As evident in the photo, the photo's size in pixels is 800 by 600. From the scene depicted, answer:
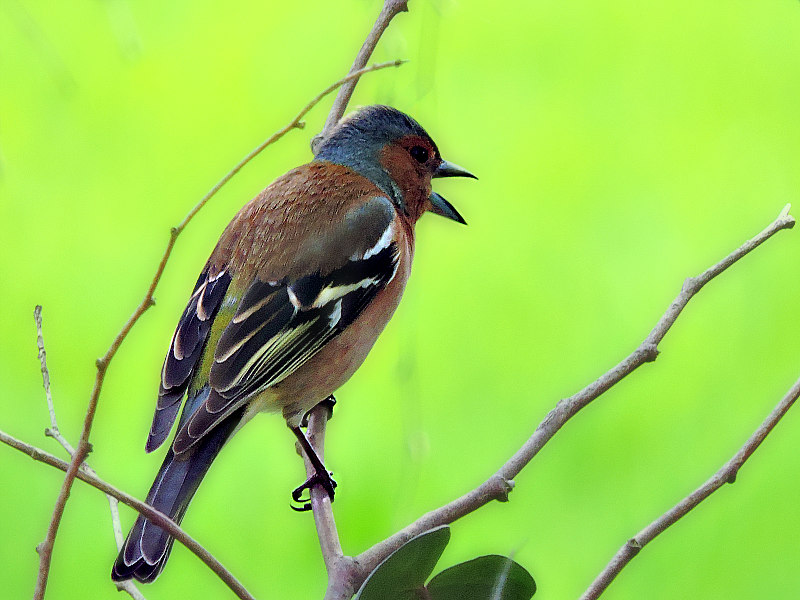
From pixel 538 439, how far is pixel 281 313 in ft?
3.14

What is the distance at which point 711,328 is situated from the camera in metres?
3.64

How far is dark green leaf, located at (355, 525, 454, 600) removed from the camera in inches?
50.7

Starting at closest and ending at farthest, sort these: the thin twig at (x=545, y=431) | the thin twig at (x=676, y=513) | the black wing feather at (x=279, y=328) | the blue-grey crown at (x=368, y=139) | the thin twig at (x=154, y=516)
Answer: the thin twig at (x=154, y=516), the thin twig at (x=676, y=513), the thin twig at (x=545, y=431), the black wing feather at (x=279, y=328), the blue-grey crown at (x=368, y=139)

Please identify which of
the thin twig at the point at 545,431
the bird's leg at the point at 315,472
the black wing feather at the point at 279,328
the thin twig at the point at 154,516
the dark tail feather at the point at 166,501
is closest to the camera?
the thin twig at the point at 154,516

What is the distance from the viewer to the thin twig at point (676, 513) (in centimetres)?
126

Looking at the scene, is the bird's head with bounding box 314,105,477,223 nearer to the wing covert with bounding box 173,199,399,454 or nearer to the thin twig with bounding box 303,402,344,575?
the wing covert with bounding box 173,199,399,454

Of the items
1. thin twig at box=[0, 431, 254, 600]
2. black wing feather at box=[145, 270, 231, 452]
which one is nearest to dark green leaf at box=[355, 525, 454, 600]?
thin twig at box=[0, 431, 254, 600]

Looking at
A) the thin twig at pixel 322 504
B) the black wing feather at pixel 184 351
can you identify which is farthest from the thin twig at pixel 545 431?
the black wing feather at pixel 184 351

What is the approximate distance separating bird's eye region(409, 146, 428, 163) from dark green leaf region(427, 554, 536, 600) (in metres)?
1.63

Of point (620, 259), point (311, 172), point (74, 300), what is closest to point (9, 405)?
point (74, 300)

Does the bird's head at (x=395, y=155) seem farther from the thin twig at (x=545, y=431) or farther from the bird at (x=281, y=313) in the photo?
the thin twig at (x=545, y=431)

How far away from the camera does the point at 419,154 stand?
279 centimetres

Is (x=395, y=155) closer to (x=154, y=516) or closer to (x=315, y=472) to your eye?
(x=315, y=472)

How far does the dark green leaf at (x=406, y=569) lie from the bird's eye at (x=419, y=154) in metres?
1.63
